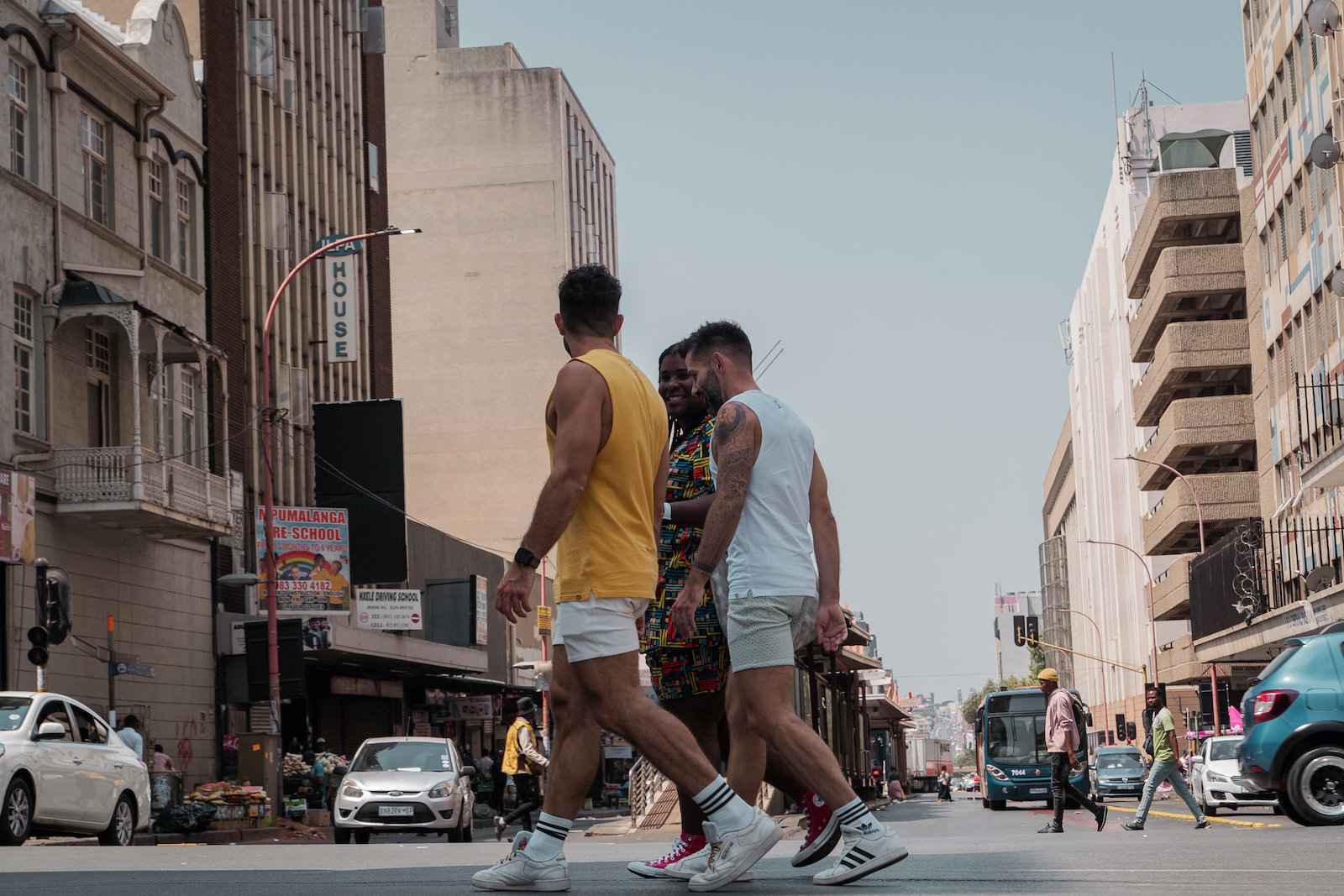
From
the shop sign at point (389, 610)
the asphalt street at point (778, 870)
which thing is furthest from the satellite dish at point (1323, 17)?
the asphalt street at point (778, 870)

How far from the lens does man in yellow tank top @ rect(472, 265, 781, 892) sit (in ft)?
22.7

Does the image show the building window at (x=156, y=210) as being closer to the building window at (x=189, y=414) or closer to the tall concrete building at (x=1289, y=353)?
the building window at (x=189, y=414)

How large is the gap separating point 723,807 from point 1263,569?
43.6m

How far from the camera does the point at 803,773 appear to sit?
728cm

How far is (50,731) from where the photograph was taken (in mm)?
17844

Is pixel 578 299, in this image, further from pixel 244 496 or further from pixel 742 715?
pixel 244 496

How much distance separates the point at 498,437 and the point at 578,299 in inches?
2874

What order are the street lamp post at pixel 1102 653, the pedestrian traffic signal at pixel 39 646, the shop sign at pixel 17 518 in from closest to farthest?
1. the pedestrian traffic signal at pixel 39 646
2. the shop sign at pixel 17 518
3. the street lamp post at pixel 1102 653

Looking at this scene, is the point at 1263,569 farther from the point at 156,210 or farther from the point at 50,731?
the point at 50,731

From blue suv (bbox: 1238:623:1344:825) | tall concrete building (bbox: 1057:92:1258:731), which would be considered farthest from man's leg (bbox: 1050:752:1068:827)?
tall concrete building (bbox: 1057:92:1258:731)

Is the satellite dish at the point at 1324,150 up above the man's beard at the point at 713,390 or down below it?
above

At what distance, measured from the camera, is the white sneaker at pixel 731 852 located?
685 centimetres

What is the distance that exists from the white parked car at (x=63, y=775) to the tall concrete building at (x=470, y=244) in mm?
60184

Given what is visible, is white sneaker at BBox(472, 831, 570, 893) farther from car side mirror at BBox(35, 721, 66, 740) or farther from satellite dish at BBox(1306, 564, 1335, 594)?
satellite dish at BBox(1306, 564, 1335, 594)
